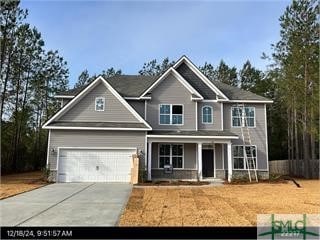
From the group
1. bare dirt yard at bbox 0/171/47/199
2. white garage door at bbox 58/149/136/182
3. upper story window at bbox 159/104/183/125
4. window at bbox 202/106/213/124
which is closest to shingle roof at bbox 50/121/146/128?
white garage door at bbox 58/149/136/182

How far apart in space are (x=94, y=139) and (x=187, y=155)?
19.6ft

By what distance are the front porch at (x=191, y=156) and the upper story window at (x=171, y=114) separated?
4.48 feet

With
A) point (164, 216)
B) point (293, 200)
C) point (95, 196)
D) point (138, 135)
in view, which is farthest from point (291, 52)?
point (164, 216)

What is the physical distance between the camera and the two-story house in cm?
2167

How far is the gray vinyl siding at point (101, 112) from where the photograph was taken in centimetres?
2253

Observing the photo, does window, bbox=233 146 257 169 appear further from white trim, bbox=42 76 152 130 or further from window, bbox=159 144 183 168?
white trim, bbox=42 76 152 130

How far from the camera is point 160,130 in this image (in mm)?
23516

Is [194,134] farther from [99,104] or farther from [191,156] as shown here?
[99,104]

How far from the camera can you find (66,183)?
20.7 m

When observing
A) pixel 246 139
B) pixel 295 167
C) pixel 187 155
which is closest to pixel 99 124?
pixel 187 155

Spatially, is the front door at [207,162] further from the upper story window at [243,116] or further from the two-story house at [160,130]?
the upper story window at [243,116]

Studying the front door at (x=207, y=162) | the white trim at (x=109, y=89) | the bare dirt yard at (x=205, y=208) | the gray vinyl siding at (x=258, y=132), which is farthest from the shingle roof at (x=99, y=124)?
the bare dirt yard at (x=205, y=208)

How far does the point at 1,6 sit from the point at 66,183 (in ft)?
48.6

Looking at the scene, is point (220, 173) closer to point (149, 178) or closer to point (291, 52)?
point (149, 178)
